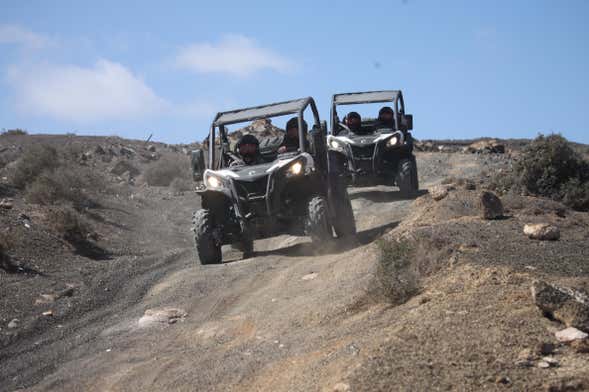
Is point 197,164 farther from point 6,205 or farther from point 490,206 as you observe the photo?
point 6,205

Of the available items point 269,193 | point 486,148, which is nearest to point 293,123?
point 269,193

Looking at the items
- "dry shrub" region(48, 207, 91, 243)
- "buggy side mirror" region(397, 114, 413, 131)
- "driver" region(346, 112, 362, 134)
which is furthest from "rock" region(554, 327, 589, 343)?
"driver" region(346, 112, 362, 134)

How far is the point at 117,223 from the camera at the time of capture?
20719 millimetres

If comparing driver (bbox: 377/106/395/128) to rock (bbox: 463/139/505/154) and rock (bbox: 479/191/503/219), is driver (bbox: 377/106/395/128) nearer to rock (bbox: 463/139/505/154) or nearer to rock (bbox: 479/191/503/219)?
rock (bbox: 479/191/503/219)

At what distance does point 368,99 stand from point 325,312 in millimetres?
10882

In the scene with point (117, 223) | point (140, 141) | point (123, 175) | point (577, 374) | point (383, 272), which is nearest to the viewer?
point (577, 374)

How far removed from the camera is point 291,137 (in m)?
12.6

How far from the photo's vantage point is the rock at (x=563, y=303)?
17.7ft

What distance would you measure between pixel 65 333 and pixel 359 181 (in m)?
9.04

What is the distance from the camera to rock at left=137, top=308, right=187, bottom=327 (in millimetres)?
9046

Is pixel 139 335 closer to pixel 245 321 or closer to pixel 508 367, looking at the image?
pixel 245 321

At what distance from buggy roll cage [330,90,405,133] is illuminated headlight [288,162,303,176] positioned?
6.45 metres

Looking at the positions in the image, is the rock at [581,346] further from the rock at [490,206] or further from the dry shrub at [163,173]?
the dry shrub at [163,173]

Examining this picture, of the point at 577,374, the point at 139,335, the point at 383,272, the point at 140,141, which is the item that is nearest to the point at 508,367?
the point at 577,374
